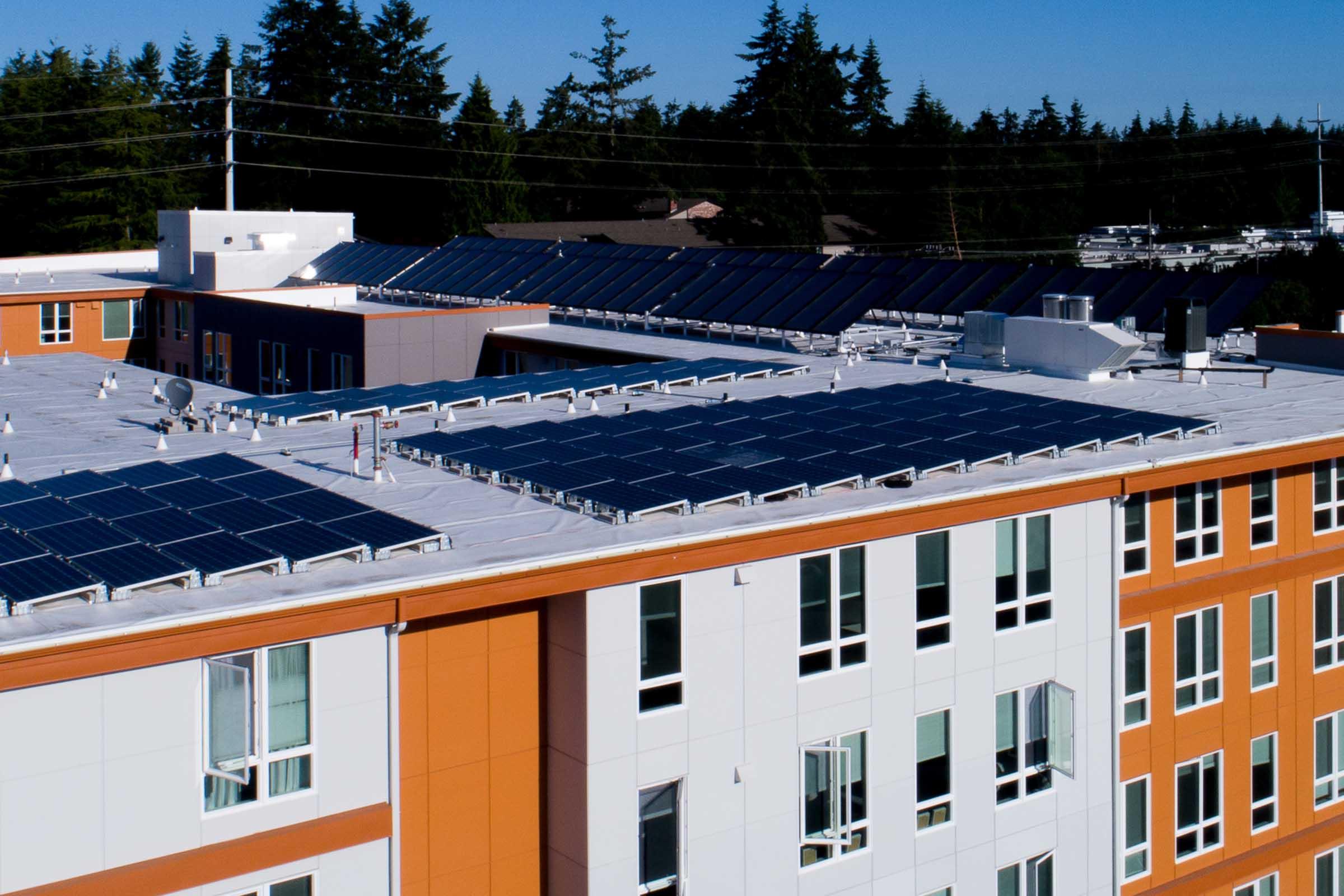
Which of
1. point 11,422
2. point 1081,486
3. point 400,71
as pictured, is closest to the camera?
point 1081,486

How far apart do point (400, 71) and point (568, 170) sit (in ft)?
49.4

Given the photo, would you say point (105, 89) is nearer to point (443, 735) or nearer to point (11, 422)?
point (11, 422)

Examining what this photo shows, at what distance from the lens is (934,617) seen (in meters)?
17.0

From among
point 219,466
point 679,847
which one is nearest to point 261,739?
point 679,847

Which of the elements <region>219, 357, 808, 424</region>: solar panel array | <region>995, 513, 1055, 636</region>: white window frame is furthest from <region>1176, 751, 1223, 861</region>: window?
<region>219, 357, 808, 424</region>: solar panel array

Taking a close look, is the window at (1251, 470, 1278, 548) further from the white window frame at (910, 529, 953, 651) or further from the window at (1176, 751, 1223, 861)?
the white window frame at (910, 529, 953, 651)

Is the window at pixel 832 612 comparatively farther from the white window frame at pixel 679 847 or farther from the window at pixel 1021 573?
the window at pixel 1021 573

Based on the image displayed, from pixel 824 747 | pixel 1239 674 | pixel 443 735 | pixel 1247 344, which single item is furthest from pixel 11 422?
pixel 1247 344

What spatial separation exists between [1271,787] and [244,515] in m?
14.8

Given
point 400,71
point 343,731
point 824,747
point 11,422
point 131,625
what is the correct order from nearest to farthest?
point 131,625 → point 343,731 → point 824,747 → point 11,422 → point 400,71

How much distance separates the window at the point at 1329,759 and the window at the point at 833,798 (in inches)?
362

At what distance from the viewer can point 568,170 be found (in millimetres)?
106562

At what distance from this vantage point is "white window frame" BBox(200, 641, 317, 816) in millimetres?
12617

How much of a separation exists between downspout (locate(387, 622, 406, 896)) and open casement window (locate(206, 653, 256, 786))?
4.20 feet
